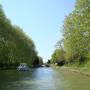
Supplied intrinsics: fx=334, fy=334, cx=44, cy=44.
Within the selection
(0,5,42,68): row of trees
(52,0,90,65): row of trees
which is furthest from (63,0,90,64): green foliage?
(0,5,42,68): row of trees

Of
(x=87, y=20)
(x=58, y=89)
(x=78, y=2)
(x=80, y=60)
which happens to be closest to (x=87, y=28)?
(x=87, y=20)

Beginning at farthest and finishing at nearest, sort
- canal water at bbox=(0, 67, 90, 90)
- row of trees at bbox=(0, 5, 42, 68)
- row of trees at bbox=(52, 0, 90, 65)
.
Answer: row of trees at bbox=(0, 5, 42, 68) < row of trees at bbox=(52, 0, 90, 65) < canal water at bbox=(0, 67, 90, 90)

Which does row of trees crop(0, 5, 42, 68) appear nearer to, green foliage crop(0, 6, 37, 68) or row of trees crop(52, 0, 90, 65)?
green foliage crop(0, 6, 37, 68)

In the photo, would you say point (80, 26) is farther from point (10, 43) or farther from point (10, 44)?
point (10, 44)

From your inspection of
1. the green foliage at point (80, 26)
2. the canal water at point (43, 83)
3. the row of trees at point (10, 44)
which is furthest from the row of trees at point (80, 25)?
the row of trees at point (10, 44)

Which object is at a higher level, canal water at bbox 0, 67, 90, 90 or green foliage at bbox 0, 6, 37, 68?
green foliage at bbox 0, 6, 37, 68

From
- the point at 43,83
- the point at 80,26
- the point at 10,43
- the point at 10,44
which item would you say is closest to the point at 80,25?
the point at 80,26

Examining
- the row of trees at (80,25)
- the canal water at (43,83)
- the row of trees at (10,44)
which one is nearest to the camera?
the canal water at (43,83)

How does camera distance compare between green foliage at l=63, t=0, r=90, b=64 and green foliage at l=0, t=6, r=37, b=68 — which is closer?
green foliage at l=63, t=0, r=90, b=64

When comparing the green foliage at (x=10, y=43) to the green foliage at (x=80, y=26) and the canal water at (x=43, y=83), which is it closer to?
the green foliage at (x=80, y=26)

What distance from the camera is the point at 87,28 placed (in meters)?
43.5

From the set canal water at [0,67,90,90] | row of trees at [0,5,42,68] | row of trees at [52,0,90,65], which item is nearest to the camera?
canal water at [0,67,90,90]

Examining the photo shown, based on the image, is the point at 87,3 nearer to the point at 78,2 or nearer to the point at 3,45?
the point at 78,2

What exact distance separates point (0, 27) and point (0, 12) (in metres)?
3.19
